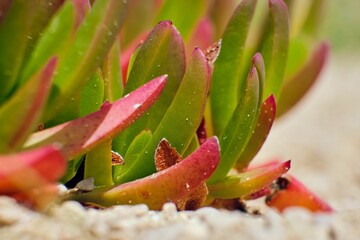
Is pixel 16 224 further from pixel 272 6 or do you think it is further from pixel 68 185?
pixel 272 6

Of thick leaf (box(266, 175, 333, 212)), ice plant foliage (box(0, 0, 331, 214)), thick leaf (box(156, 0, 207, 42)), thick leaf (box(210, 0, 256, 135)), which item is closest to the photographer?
ice plant foliage (box(0, 0, 331, 214))

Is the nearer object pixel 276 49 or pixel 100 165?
pixel 100 165

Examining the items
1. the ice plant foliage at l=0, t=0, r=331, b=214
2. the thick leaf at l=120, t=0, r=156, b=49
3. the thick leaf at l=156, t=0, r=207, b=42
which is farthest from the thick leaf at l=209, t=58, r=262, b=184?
the thick leaf at l=120, t=0, r=156, b=49

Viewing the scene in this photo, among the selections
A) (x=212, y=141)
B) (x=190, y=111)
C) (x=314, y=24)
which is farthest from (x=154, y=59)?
(x=314, y=24)

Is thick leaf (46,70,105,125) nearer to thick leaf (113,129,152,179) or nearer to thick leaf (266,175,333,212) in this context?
thick leaf (113,129,152,179)

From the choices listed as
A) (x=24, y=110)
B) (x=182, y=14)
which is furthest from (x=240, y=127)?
(x=182, y=14)

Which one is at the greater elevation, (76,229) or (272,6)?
(272,6)

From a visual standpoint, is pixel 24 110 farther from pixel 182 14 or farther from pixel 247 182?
pixel 182 14
